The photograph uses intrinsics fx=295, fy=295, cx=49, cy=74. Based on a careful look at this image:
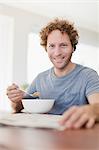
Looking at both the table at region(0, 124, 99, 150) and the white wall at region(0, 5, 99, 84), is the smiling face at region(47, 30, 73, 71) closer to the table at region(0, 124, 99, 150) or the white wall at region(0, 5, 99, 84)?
the table at region(0, 124, 99, 150)

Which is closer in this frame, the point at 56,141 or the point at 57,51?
the point at 56,141

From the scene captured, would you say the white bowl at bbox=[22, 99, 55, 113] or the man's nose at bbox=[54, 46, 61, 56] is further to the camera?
the man's nose at bbox=[54, 46, 61, 56]

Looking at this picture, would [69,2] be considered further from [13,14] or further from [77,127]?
[77,127]

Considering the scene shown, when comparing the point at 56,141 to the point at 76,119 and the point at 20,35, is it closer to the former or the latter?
the point at 76,119

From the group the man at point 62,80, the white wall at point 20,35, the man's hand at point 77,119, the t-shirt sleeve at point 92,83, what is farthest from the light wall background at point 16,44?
the man's hand at point 77,119

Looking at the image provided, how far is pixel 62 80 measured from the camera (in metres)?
1.55

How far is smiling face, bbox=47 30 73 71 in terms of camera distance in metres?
1.61

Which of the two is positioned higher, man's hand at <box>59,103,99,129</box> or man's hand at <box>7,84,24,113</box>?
man's hand at <box>59,103,99,129</box>

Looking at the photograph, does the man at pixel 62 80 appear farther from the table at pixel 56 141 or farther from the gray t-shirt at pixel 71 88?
the table at pixel 56 141

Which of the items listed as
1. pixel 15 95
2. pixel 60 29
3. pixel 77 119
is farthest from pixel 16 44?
pixel 77 119

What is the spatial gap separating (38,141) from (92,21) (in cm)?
554

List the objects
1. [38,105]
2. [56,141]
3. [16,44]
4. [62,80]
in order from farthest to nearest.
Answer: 1. [16,44]
2. [62,80]
3. [38,105]
4. [56,141]

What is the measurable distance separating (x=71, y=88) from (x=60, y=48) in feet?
0.84

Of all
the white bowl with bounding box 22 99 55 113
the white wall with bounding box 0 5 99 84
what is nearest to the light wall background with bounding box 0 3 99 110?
the white wall with bounding box 0 5 99 84
